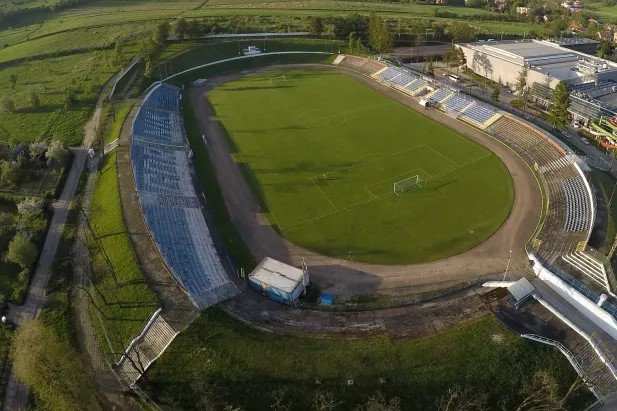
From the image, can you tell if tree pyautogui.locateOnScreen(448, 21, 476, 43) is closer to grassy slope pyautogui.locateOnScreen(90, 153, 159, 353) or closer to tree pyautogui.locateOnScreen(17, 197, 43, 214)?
grassy slope pyautogui.locateOnScreen(90, 153, 159, 353)

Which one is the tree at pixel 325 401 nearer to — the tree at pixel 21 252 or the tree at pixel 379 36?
the tree at pixel 21 252

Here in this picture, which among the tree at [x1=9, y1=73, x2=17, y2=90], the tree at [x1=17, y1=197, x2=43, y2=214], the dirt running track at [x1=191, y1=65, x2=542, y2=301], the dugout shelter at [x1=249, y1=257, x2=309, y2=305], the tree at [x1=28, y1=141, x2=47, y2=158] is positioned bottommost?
the dirt running track at [x1=191, y1=65, x2=542, y2=301]

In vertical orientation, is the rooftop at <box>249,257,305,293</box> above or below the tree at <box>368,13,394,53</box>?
below

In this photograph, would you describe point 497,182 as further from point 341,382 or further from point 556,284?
point 341,382

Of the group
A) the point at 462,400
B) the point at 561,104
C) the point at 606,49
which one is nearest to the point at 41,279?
the point at 462,400

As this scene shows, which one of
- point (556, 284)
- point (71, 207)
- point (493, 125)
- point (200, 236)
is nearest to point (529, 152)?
point (493, 125)

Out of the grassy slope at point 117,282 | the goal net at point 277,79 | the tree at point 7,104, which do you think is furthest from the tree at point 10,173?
the goal net at point 277,79

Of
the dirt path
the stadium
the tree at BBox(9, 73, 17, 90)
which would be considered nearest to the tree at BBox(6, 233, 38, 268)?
the stadium
